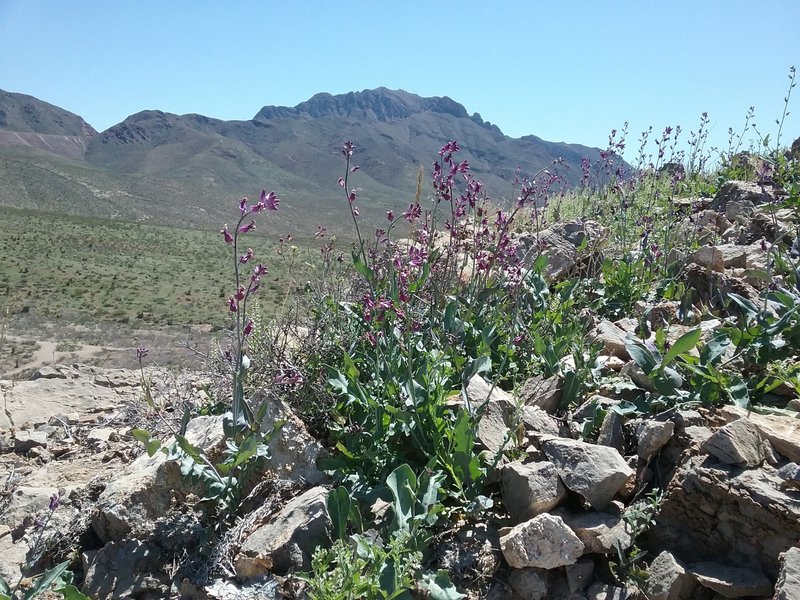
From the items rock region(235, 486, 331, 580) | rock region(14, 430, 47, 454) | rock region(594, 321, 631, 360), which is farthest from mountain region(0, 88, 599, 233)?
rock region(235, 486, 331, 580)

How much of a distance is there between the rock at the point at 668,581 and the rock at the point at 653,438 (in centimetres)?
49

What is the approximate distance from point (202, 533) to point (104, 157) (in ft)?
576

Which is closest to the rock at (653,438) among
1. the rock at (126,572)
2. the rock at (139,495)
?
the rock at (139,495)

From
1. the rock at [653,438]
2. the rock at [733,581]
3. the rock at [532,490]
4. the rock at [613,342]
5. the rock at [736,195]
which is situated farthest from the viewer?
the rock at [736,195]

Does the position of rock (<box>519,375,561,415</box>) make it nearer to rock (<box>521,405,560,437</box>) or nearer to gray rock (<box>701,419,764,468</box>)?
rock (<box>521,405,560,437</box>)

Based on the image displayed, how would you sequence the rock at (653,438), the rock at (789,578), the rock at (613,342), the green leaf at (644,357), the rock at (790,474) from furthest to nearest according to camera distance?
the rock at (613,342) < the green leaf at (644,357) < the rock at (653,438) < the rock at (790,474) < the rock at (789,578)

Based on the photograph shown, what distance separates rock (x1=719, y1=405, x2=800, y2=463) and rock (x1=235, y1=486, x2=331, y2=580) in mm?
1755

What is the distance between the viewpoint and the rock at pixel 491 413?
9.14 ft

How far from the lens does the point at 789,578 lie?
1.91m

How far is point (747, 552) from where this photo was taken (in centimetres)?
225

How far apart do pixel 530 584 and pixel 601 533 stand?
32 centimetres

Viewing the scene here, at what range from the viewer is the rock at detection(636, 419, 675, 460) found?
262 centimetres

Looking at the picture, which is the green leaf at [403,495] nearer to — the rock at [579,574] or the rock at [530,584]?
the rock at [530,584]

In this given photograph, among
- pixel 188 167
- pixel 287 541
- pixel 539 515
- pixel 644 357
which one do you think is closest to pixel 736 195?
pixel 644 357
